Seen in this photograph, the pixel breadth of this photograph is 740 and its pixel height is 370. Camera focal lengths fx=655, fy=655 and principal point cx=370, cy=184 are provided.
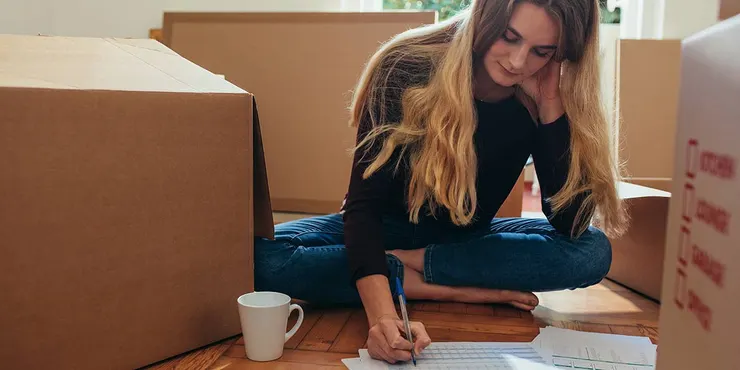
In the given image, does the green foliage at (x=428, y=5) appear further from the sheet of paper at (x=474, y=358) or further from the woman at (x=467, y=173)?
the sheet of paper at (x=474, y=358)

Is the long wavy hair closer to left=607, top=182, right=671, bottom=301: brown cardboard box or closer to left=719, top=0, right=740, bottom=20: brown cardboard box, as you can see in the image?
left=607, top=182, right=671, bottom=301: brown cardboard box

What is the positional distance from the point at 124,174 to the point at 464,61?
20.1 inches

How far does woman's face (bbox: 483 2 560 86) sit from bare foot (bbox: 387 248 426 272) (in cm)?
34

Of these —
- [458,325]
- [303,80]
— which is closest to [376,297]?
[458,325]

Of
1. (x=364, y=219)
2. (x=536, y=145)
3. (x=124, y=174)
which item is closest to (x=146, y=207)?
(x=124, y=174)

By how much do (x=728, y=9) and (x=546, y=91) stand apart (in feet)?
2.41

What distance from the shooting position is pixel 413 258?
116 cm

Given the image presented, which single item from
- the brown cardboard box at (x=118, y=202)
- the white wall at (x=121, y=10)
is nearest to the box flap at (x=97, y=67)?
the brown cardboard box at (x=118, y=202)

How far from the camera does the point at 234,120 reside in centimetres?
89

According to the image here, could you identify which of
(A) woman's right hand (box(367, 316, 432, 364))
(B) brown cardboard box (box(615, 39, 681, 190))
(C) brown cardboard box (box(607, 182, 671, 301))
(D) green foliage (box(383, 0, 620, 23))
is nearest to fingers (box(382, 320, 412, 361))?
(A) woman's right hand (box(367, 316, 432, 364))

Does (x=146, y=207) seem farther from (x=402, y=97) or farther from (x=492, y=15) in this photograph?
(x=492, y=15)

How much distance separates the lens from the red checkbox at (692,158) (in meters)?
0.35

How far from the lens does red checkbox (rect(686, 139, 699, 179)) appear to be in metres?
0.35

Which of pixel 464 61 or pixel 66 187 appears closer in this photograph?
pixel 66 187
